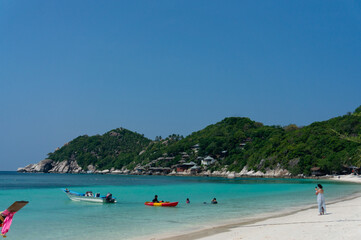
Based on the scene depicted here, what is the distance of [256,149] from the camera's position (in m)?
119

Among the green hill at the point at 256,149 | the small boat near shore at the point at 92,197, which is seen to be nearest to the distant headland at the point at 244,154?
the green hill at the point at 256,149

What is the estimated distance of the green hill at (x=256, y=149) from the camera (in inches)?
3536

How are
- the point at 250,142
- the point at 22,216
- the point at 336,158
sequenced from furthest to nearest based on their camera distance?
the point at 250,142, the point at 336,158, the point at 22,216

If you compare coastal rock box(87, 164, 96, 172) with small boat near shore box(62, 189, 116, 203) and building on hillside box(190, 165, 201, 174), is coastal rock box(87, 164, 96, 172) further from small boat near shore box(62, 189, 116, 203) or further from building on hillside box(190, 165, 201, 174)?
small boat near shore box(62, 189, 116, 203)

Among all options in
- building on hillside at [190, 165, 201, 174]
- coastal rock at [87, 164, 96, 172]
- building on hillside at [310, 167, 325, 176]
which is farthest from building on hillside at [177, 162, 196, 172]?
coastal rock at [87, 164, 96, 172]

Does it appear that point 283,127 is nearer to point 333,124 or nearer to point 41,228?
point 333,124

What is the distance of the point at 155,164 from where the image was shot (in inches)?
5842

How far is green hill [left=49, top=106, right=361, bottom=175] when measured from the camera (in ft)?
295

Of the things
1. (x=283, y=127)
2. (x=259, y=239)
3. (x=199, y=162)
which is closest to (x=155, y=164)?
(x=199, y=162)

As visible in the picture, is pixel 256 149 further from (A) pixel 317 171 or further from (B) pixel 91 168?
(B) pixel 91 168

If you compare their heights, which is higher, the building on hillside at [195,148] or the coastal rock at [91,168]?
the building on hillside at [195,148]

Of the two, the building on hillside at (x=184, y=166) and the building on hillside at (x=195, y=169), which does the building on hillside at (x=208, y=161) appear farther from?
the building on hillside at (x=184, y=166)

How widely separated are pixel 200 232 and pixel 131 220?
6240 millimetres

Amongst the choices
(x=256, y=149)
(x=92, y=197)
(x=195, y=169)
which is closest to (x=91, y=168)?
(x=195, y=169)
